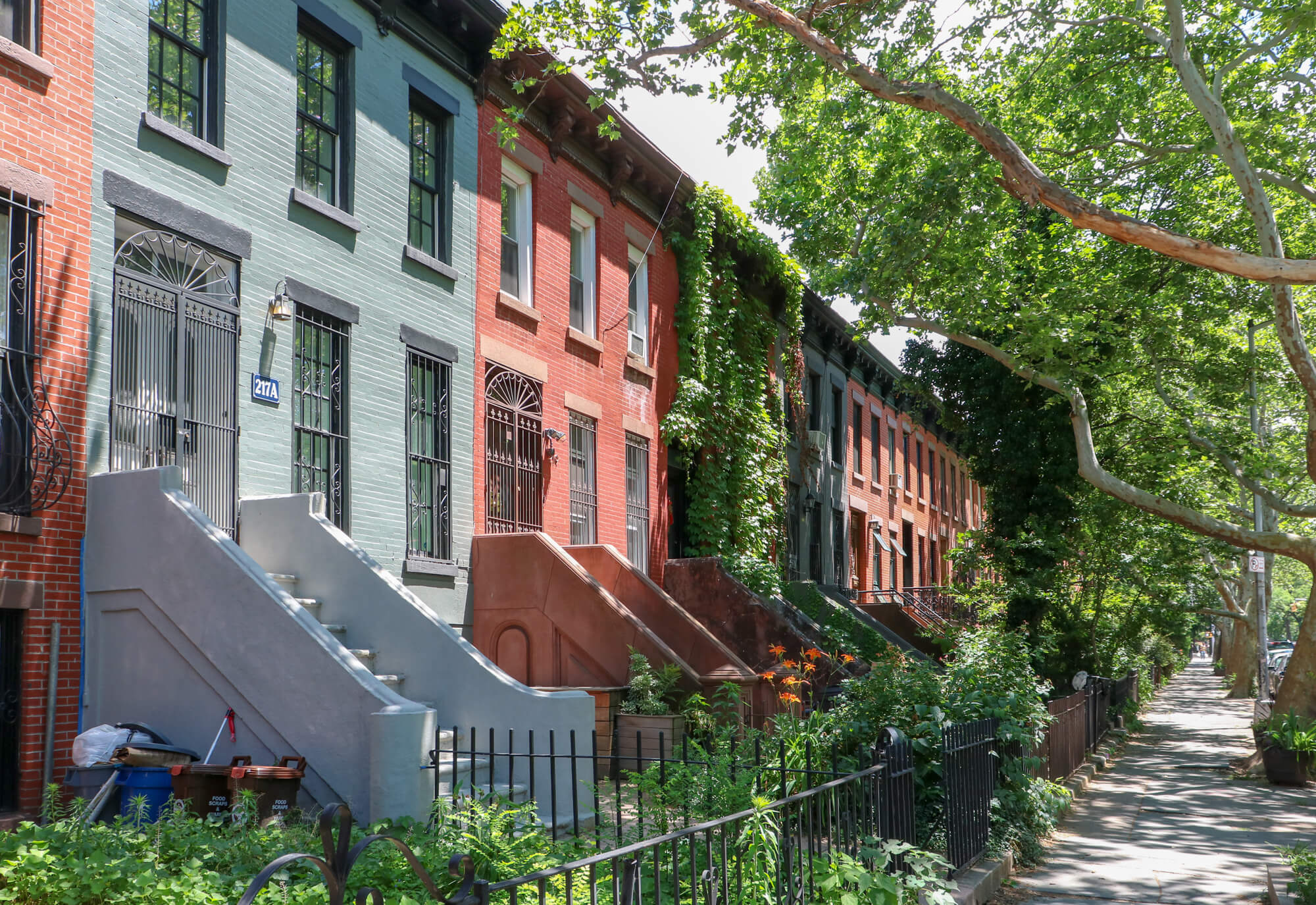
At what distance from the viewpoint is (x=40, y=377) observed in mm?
8234

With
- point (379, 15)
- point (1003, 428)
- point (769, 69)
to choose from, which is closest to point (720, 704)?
point (769, 69)

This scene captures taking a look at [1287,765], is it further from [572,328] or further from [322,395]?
[322,395]

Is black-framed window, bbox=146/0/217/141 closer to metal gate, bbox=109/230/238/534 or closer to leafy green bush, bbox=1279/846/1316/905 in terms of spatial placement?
metal gate, bbox=109/230/238/534

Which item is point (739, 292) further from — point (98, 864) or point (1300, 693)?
point (98, 864)

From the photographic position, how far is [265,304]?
34.9ft

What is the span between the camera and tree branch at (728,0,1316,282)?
9031mm

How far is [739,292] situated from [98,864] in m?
16.9

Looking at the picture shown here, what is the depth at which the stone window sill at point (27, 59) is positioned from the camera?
26.8 ft

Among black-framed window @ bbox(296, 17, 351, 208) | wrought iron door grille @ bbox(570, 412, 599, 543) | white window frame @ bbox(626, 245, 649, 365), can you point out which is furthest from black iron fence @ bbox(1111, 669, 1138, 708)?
black-framed window @ bbox(296, 17, 351, 208)

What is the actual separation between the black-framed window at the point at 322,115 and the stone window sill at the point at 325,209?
218 mm

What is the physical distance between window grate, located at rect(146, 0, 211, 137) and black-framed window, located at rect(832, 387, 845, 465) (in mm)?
20245

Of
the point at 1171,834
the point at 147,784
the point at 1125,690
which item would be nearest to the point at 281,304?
the point at 147,784

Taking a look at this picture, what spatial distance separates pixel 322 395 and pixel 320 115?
2.96 meters

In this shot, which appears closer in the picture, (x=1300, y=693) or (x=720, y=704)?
(x=720, y=704)
